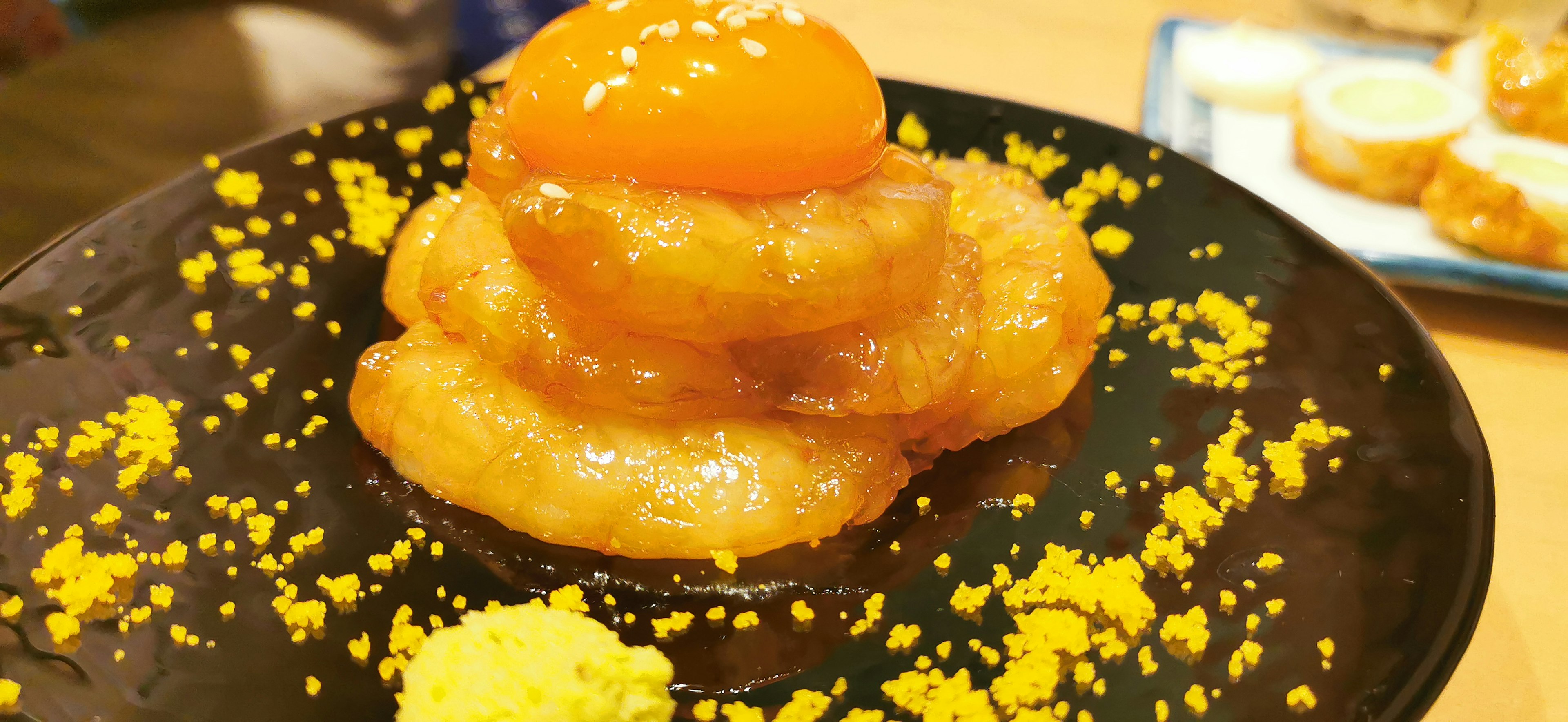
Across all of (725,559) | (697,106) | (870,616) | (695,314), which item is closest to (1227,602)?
(870,616)

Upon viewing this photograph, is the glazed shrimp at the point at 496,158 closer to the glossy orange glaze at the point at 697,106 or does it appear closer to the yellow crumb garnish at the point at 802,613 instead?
the glossy orange glaze at the point at 697,106

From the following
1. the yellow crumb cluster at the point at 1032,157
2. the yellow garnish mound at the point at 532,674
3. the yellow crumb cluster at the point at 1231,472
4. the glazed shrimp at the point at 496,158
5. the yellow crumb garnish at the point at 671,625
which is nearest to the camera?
the yellow garnish mound at the point at 532,674

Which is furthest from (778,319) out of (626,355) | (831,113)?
(831,113)

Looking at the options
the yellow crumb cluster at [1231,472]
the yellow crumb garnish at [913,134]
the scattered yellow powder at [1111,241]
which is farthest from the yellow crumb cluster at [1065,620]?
the yellow crumb garnish at [913,134]

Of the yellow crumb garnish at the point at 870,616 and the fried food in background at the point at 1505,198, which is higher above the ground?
the fried food in background at the point at 1505,198

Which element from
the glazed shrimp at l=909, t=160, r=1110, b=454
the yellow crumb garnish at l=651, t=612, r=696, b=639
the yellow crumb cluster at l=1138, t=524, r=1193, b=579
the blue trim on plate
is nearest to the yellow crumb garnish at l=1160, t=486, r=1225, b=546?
the yellow crumb cluster at l=1138, t=524, r=1193, b=579

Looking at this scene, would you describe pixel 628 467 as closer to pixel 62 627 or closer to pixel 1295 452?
pixel 62 627

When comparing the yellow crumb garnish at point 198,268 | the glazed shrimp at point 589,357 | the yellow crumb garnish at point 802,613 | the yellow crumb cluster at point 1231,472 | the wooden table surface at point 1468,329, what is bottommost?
the wooden table surface at point 1468,329
